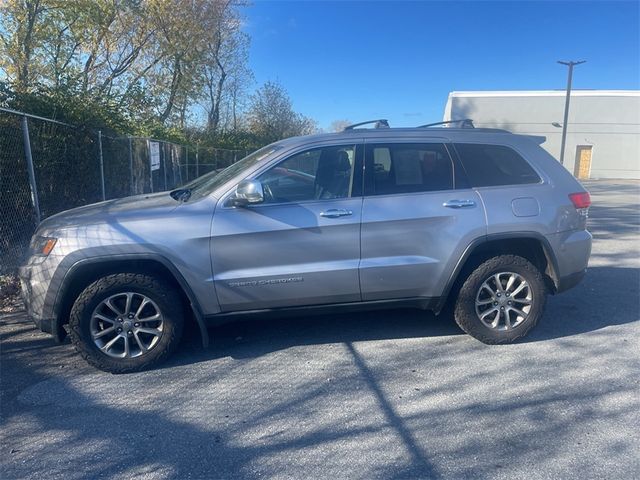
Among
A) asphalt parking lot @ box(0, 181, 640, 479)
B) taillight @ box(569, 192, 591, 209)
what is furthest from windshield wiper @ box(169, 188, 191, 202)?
taillight @ box(569, 192, 591, 209)

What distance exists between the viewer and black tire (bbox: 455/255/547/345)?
4406 mm

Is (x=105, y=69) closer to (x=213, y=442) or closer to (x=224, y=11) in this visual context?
(x=224, y=11)

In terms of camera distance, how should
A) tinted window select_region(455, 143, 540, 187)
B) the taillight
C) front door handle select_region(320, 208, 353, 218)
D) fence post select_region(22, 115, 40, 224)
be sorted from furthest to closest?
fence post select_region(22, 115, 40, 224)
the taillight
tinted window select_region(455, 143, 540, 187)
front door handle select_region(320, 208, 353, 218)

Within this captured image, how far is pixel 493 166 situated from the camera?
14.9 ft

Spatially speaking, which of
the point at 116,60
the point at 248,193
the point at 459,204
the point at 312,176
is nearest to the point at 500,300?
the point at 459,204

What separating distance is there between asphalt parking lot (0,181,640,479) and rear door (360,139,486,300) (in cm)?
65

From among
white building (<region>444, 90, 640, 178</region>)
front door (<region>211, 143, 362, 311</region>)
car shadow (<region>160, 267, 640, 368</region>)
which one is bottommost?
car shadow (<region>160, 267, 640, 368</region>)

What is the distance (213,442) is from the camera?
3053mm

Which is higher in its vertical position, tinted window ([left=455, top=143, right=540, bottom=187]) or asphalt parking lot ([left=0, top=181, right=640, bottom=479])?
tinted window ([left=455, top=143, right=540, bottom=187])

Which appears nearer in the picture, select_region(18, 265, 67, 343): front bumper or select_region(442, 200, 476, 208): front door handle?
select_region(18, 265, 67, 343): front bumper

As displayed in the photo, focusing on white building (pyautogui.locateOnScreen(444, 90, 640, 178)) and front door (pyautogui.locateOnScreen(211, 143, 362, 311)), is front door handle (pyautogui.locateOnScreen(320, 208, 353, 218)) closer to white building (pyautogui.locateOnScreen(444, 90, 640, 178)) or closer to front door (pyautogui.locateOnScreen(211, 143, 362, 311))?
front door (pyautogui.locateOnScreen(211, 143, 362, 311))

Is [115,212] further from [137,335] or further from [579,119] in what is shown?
[579,119]

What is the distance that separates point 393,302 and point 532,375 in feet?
4.04

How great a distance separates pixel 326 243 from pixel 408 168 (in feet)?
3.38
